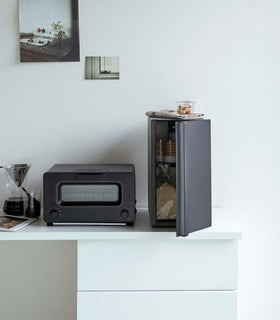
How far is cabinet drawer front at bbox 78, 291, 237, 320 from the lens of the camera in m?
1.59

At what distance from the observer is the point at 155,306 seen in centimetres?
160

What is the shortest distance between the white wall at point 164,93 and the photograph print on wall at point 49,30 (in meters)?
0.04

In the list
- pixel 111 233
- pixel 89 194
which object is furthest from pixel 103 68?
pixel 111 233

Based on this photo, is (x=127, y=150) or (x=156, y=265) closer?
(x=156, y=265)

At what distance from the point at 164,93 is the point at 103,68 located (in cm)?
29

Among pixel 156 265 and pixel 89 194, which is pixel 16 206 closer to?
pixel 89 194

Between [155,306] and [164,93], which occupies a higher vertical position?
[164,93]

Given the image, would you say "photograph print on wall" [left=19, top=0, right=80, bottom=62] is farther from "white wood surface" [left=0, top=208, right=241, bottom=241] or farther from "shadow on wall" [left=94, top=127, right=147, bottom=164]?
"white wood surface" [left=0, top=208, right=241, bottom=241]

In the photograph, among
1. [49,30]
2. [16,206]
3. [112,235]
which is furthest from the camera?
[49,30]

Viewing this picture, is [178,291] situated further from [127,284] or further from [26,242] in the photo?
[26,242]

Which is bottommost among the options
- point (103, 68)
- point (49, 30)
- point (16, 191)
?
point (16, 191)

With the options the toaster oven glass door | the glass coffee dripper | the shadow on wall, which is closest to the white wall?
the shadow on wall

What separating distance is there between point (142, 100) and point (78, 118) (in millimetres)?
297

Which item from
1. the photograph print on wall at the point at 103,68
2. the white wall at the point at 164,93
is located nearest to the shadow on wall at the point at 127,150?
the white wall at the point at 164,93
